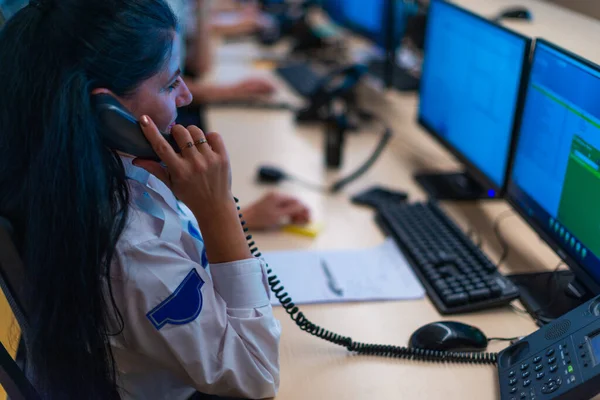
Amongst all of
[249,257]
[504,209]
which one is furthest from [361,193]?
[249,257]

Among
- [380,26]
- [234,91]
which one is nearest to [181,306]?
[234,91]

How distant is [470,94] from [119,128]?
872 mm

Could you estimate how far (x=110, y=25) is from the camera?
30.2 inches

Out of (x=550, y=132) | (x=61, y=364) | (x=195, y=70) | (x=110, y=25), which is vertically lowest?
(x=195, y=70)

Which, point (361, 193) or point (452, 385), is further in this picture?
point (361, 193)

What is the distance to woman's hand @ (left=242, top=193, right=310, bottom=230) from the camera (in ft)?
4.28

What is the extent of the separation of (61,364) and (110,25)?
47 cm

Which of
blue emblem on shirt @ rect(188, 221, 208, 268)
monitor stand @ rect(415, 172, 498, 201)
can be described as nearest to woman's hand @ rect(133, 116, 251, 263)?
blue emblem on shirt @ rect(188, 221, 208, 268)

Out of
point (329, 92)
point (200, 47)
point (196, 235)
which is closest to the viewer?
point (196, 235)

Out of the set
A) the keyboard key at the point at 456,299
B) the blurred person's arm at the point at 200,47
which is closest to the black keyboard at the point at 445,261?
the keyboard key at the point at 456,299

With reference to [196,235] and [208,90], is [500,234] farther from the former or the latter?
[208,90]

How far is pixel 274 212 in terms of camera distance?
1308 millimetres

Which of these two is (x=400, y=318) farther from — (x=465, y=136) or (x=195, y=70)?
(x=195, y=70)

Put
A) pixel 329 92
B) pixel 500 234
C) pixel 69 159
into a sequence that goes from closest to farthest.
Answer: pixel 69 159 → pixel 500 234 → pixel 329 92
